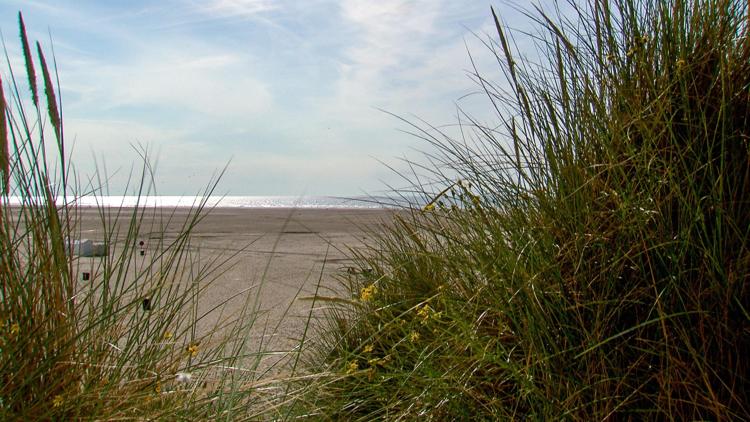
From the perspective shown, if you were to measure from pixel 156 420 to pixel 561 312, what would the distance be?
0.86 metres

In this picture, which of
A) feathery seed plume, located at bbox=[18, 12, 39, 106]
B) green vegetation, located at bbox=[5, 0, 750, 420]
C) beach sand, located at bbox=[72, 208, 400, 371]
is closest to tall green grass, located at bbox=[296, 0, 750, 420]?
green vegetation, located at bbox=[5, 0, 750, 420]

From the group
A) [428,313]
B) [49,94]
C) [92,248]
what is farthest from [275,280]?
[49,94]

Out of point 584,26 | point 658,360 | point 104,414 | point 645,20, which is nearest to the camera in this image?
point 104,414

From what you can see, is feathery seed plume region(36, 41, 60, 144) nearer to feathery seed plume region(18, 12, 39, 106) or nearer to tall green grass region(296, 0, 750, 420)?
feathery seed plume region(18, 12, 39, 106)

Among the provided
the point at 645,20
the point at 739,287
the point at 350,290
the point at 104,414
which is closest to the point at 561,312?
the point at 739,287

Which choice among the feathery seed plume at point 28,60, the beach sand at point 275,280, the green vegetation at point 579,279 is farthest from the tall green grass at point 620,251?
the feathery seed plume at point 28,60

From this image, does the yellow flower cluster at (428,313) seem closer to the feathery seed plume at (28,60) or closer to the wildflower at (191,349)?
the wildflower at (191,349)

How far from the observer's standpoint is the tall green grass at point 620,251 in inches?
52.7

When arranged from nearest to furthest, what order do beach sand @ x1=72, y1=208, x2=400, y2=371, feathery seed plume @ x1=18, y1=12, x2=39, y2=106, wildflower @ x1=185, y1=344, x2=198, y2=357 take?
1. feathery seed plume @ x1=18, y1=12, x2=39, y2=106
2. wildflower @ x1=185, y1=344, x2=198, y2=357
3. beach sand @ x1=72, y1=208, x2=400, y2=371

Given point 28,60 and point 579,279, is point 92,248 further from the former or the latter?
point 579,279

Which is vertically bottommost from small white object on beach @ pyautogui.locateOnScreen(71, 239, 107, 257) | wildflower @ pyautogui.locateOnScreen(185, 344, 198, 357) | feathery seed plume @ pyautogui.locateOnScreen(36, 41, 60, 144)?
wildflower @ pyautogui.locateOnScreen(185, 344, 198, 357)

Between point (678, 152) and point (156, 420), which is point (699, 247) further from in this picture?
point (156, 420)

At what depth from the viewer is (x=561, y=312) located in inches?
56.9

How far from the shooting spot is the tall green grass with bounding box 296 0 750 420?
134 centimetres
